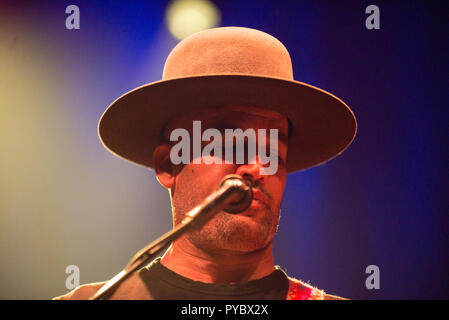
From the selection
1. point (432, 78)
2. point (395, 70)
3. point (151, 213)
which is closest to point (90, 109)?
point (151, 213)

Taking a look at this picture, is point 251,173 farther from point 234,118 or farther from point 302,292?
point 302,292

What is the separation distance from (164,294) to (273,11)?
1.80 metres

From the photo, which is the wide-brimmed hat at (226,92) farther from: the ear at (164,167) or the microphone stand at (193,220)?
the microphone stand at (193,220)

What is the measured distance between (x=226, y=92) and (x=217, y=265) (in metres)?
0.68

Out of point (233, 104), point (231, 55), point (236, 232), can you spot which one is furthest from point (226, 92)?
point (236, 232)

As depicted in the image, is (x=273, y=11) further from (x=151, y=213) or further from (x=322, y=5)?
(x=151, y=213)

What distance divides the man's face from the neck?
0.13ft

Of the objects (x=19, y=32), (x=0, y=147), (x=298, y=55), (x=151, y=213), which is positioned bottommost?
(x=151, y=213)

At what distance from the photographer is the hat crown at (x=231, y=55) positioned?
166 centimetres

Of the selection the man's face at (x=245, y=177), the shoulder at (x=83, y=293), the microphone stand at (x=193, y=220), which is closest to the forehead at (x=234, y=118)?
the man's face at (x=245, y=177)

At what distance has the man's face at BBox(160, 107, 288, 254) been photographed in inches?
57.7

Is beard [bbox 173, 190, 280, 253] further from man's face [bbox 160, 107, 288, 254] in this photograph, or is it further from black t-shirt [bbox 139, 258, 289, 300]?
black t-shirt [bbox 139, 258, 289, 300]

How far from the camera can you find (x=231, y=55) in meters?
1.67

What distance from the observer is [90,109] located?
2.40m
